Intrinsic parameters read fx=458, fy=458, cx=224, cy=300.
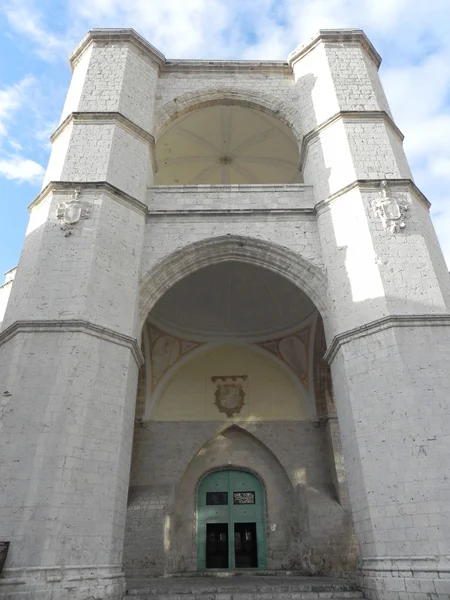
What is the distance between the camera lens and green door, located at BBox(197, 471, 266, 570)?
973cm

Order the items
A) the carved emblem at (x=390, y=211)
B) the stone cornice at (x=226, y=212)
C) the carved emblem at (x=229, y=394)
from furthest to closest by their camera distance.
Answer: the carved emblem at (x=229, y=394) < the stone cornice at (x=226, y=212) < the carved emblem at (x=390, y=211)

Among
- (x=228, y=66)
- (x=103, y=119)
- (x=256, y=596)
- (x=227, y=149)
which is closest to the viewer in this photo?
(x=256, y=596)

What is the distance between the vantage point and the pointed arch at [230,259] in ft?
24.7

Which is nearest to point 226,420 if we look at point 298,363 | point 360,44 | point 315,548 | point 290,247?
point 298,363

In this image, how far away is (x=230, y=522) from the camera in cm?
1007

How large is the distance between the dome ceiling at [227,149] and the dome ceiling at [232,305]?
3.51 metres

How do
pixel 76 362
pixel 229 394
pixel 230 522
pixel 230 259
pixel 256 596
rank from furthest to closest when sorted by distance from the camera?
pixel 229 394
pixel 230 522
pixel 230 259
pixel 76 362
pixel 256 596

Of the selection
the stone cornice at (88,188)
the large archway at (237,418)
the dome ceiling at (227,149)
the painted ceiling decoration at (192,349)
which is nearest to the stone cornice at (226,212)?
the stone cornice at (88,188)

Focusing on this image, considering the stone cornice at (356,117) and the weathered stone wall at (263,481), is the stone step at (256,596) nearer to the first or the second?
the weathered stone wall at (263,481)

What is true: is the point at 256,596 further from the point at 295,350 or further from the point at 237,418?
the point at 295,350

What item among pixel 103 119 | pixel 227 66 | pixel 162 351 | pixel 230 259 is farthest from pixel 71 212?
pixel 227 66

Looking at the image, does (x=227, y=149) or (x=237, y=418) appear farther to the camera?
(x=227, y=149)

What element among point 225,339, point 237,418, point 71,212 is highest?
point 225,339

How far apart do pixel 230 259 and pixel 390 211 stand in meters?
2.76
